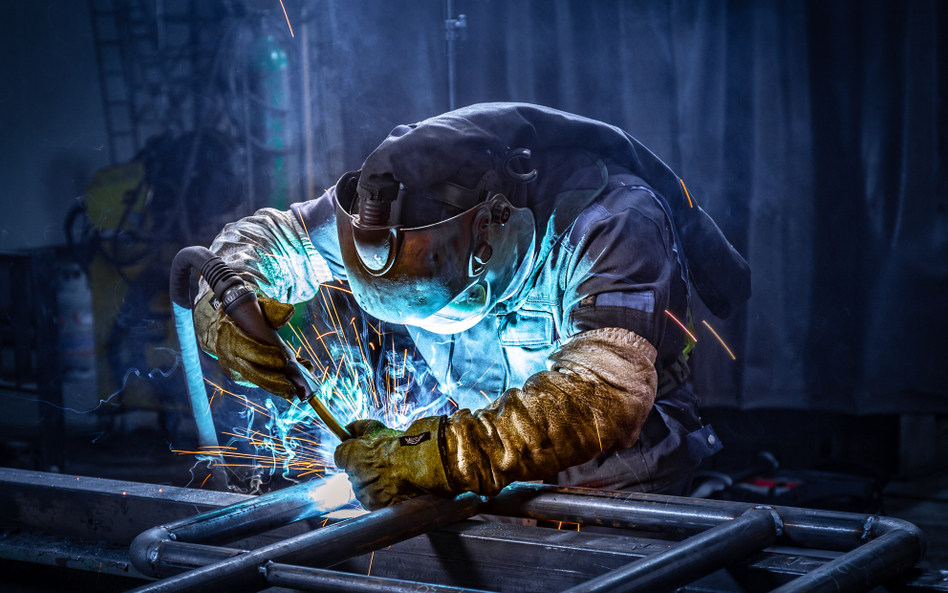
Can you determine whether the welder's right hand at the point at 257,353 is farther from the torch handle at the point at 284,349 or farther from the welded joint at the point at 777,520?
the welded joint at the point at 777,520

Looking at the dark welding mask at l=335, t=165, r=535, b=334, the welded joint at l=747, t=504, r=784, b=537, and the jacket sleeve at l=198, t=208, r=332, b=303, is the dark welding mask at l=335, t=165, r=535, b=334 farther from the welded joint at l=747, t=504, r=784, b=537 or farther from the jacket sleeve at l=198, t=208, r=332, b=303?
the welded joint at l=747, t=504, r=784, b=537

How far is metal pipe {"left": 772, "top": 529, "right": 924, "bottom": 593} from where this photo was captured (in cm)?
107

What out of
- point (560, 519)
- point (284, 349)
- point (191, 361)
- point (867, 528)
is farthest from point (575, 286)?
point (191, 361)

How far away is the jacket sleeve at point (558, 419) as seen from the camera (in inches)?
60.7

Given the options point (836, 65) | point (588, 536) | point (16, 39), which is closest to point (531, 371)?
point (588, 536)

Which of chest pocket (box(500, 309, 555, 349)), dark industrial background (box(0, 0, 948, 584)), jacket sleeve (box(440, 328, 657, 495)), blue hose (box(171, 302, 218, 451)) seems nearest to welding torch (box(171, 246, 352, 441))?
jacket sleeve (box(440, 328, 657, 495))

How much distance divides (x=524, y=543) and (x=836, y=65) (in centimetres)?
197

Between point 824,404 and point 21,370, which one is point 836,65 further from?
point 21,370

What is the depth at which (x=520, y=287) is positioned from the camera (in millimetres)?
2072

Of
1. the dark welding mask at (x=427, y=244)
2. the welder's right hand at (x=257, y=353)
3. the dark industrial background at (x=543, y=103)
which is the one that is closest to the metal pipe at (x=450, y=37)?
the dark industrial background at (x=543, y=103)

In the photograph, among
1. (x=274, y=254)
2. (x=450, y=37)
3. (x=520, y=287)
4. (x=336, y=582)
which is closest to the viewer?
(x=336, y=582)

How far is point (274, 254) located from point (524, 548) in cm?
116

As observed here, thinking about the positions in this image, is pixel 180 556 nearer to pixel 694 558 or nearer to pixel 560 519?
pixel 560 519

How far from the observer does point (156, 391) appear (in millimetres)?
3502
